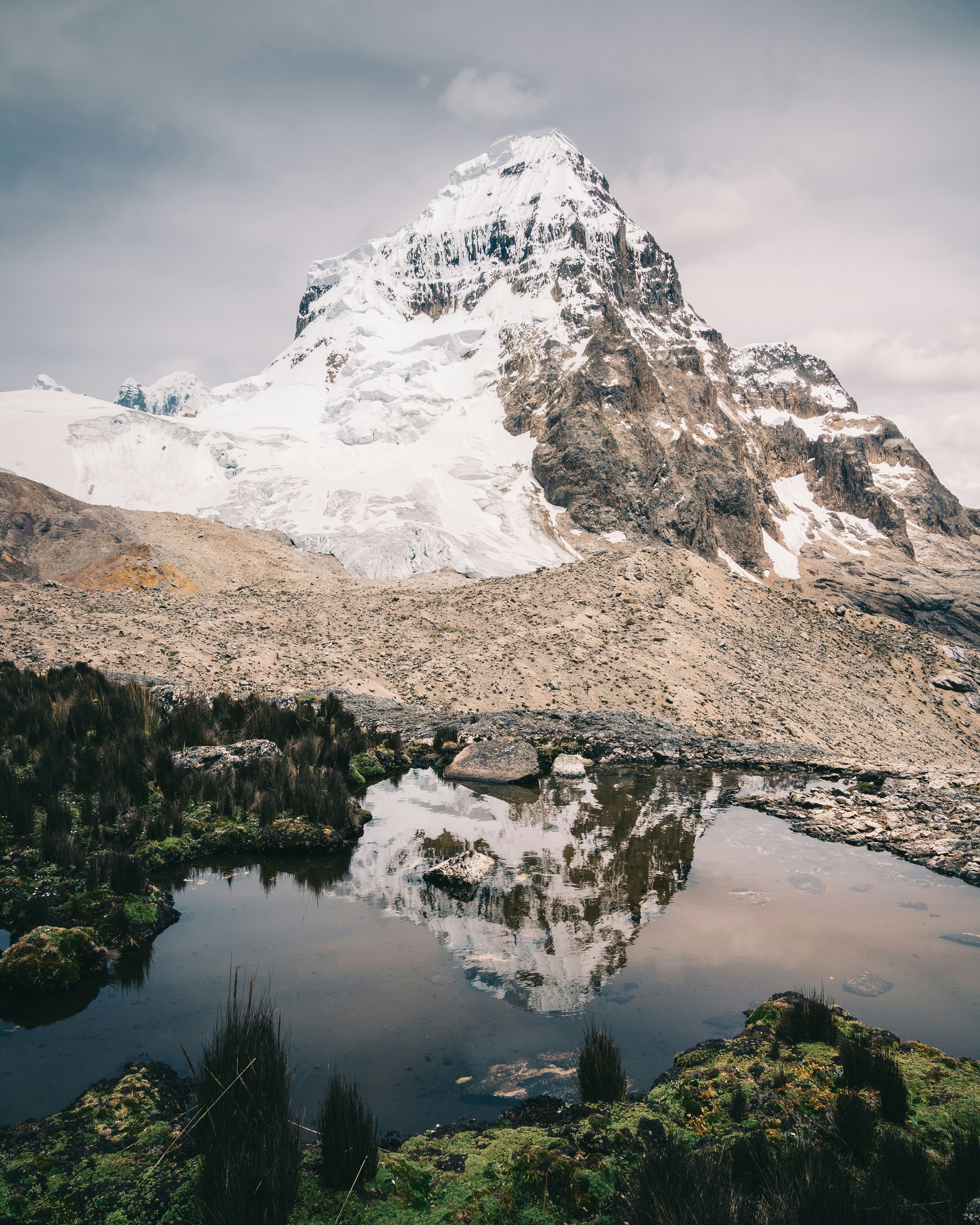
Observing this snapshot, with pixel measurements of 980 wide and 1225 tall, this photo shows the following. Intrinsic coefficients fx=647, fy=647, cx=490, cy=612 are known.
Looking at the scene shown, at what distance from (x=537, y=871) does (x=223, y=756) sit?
6438 millimetres

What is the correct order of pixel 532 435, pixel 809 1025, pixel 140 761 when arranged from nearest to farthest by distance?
pixel 809 1025, pixel 140 761, pixel 532 435

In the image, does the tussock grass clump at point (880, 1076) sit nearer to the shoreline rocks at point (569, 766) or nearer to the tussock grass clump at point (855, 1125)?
the tussock grass clump at point (855, 1125)

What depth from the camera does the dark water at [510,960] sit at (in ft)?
16.6

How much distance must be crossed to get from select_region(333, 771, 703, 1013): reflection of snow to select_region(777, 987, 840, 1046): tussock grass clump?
5.65 feet

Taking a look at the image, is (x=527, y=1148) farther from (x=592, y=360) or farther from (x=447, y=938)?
(x=592, y=360)

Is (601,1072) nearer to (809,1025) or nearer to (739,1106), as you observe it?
(739,1106)

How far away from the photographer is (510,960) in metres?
6.74

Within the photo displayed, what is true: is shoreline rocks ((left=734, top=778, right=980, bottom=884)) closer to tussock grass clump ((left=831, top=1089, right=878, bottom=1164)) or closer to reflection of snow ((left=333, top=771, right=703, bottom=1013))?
reflection of snow ((left=333, top=771, right=703, bottom=1013))

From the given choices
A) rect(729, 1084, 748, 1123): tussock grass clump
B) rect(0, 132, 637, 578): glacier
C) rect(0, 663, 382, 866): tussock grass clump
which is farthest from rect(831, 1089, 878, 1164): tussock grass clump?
rect(0, 132, 637, 578): glacier

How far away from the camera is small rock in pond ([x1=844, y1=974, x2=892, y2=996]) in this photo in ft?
20.8

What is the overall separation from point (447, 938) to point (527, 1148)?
132 inches

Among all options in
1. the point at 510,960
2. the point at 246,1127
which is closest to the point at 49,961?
the point at 246,1127

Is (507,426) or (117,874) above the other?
(507,426)

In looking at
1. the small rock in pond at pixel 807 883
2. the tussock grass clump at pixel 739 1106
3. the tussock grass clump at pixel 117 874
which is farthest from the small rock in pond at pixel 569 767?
the tussock grass clump at pixel 739 1106
